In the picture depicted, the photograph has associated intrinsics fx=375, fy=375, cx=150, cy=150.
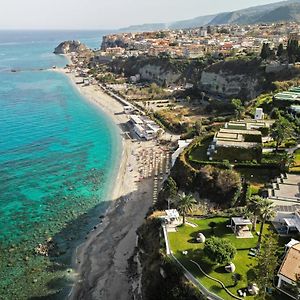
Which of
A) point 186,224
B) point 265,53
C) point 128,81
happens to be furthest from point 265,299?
point 128,81

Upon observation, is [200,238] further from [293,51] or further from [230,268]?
[293,51]

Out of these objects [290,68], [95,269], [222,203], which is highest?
[290,68]

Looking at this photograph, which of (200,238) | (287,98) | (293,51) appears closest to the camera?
(200,238)

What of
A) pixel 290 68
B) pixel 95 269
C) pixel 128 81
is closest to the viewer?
pixel 95 269

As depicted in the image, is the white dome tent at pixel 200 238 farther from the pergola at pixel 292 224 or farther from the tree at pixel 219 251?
the pergola at pixel 292 224

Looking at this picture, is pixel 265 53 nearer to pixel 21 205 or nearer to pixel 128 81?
pixel 128 81

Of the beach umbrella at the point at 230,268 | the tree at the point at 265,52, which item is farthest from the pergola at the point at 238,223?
the tree at the point at 265,52

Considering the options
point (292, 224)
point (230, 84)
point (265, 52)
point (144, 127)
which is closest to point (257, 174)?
point (292, 224)

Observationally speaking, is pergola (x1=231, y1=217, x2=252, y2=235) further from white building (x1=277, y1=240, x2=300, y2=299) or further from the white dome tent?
white building (x1=277, y1=240, x2=300, y2=299)
